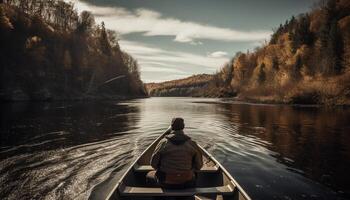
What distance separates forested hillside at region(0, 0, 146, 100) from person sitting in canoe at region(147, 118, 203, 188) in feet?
201

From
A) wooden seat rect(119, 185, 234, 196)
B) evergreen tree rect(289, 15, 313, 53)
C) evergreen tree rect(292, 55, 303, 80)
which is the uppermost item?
evergreen tree rect(289, 15, 313, 53)

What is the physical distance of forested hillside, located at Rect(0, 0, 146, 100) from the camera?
6406 cm

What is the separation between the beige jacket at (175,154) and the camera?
20.6 feet

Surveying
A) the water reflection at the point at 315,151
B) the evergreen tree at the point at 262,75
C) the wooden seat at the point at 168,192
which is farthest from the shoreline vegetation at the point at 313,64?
the wooden seat at the point at 168,192

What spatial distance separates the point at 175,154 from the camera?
6285mm

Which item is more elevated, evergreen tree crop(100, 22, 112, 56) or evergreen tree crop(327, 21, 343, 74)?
evergreen tree crop(100, 22, 112, 56)

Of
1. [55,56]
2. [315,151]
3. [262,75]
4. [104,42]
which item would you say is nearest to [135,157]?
[315,151]

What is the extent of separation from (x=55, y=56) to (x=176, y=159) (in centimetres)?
8644

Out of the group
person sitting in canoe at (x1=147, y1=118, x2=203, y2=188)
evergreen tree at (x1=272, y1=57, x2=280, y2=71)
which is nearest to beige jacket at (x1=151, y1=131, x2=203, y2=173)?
person sitting in canoe at (x1=147, y1=118, x2=203, y2=188)

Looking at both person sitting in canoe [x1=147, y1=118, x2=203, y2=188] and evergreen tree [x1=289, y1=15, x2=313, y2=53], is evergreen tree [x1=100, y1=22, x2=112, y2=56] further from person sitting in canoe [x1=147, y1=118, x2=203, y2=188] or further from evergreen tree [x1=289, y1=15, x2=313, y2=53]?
person sitting in canoe [x1=147, y1=118, x2=203, y2=188]

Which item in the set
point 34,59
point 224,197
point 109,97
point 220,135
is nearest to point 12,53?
point 34,59

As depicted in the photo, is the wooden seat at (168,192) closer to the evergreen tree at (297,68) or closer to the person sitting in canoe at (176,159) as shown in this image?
the person sitting in canoe at (176,159)

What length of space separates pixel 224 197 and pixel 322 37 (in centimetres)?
8151

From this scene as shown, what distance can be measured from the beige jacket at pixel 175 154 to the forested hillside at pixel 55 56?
61430 mm
